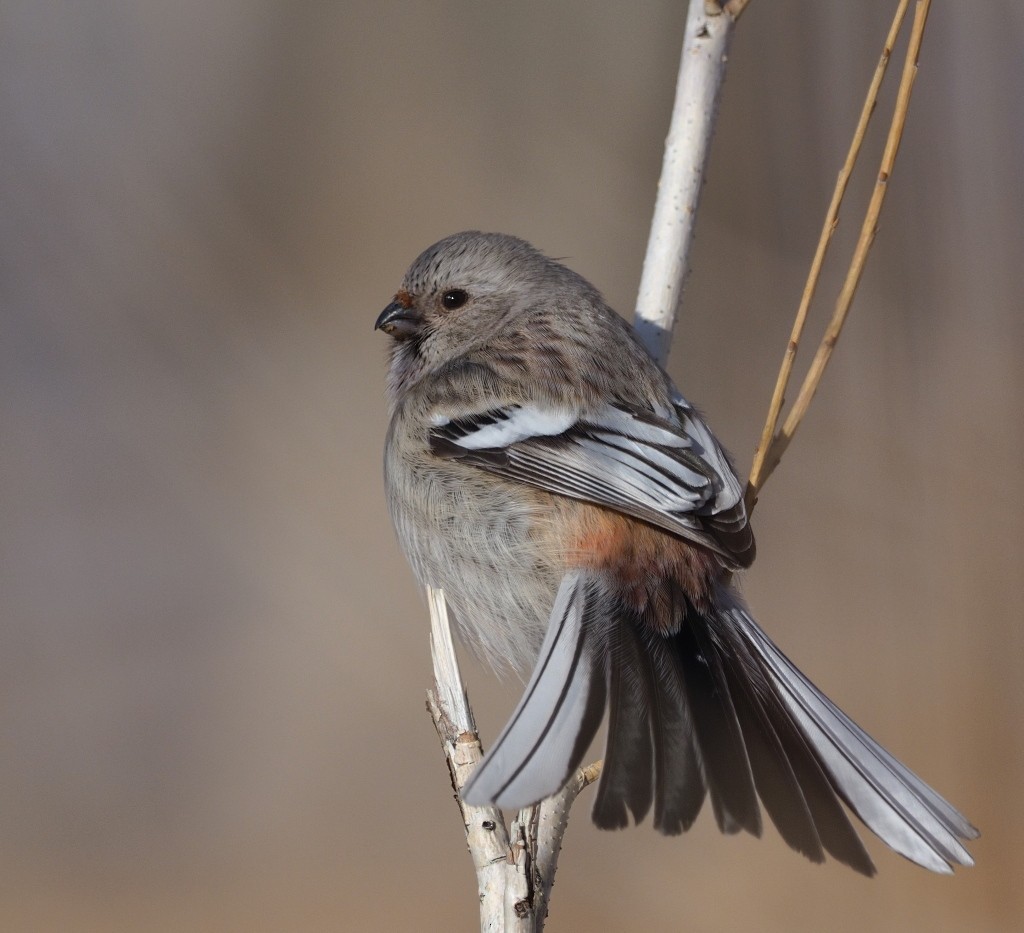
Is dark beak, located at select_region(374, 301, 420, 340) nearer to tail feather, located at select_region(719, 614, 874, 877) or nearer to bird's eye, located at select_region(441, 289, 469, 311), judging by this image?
bird's eye, located at select_region(441, 289, 469, 311)

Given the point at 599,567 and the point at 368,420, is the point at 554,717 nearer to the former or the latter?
the point at 599,567

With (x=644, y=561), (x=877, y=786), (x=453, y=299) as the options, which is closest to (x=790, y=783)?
(x=877, y=786)

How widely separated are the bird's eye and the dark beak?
3.6 inches

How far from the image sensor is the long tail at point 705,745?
1729 mm

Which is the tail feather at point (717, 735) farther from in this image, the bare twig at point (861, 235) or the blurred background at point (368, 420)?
the blurred background at point (368, 420)

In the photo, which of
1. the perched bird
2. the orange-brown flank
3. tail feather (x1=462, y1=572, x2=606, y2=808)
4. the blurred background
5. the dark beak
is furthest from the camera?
the blurred background

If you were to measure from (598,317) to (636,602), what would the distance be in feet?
3.13

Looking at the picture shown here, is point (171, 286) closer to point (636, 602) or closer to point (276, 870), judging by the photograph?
point (276, 870)

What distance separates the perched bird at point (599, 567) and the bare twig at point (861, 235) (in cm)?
24

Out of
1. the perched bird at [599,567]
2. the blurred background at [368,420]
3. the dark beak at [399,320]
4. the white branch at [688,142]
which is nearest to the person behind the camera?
the perched bird at [599,567]

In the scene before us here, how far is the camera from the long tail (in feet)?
5.67

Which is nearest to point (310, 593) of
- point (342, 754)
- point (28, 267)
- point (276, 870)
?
point (342, 754)

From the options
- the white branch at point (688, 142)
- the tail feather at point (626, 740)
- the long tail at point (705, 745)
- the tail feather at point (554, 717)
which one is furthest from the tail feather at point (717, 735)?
the white branch at point (688, 142)

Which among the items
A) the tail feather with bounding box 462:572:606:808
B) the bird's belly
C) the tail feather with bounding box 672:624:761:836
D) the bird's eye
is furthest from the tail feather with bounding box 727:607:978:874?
the bird's eye
